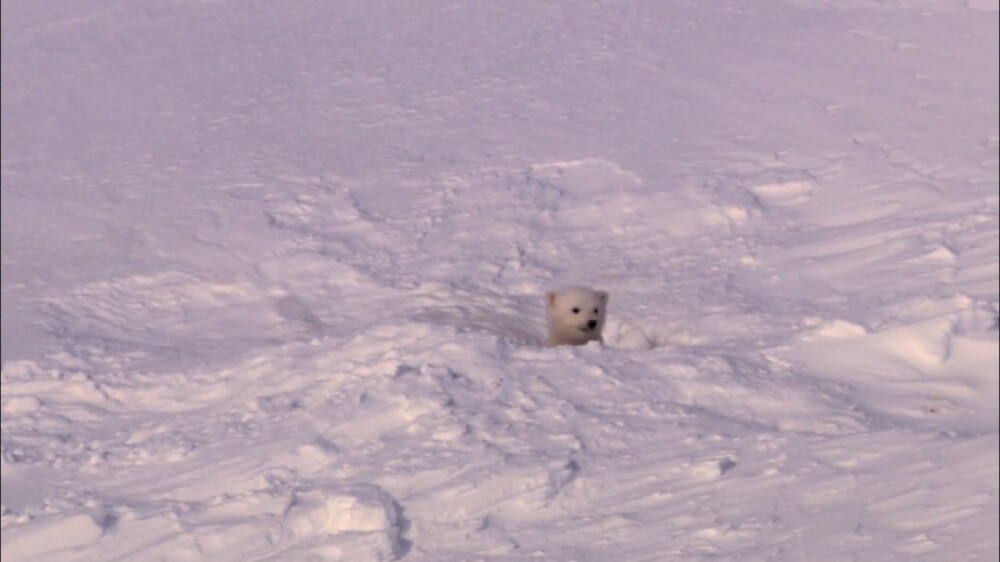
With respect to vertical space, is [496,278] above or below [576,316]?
below

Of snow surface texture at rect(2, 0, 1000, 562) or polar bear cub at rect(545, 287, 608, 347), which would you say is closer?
snow surface texture at rect(2, 0, 1000, 562)

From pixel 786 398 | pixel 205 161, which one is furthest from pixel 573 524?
pixel 205 161

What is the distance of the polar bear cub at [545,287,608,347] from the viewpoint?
19.6ft

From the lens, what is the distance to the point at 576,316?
596cm

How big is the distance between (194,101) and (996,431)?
18.8 ft

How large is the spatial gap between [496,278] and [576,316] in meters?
1.01

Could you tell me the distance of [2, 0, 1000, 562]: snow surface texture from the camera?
475 centimetres

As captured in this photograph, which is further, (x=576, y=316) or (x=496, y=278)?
(x=496, y=278)

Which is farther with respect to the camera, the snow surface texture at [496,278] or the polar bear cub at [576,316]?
the polar bear cub at [576,316]

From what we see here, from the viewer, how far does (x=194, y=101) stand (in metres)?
9.03

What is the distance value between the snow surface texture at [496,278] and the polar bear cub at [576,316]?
0.50ft

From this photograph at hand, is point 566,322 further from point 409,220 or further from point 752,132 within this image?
point 752,132

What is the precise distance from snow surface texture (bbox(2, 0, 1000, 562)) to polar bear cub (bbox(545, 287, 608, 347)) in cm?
15

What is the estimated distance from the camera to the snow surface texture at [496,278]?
475 centimetres
